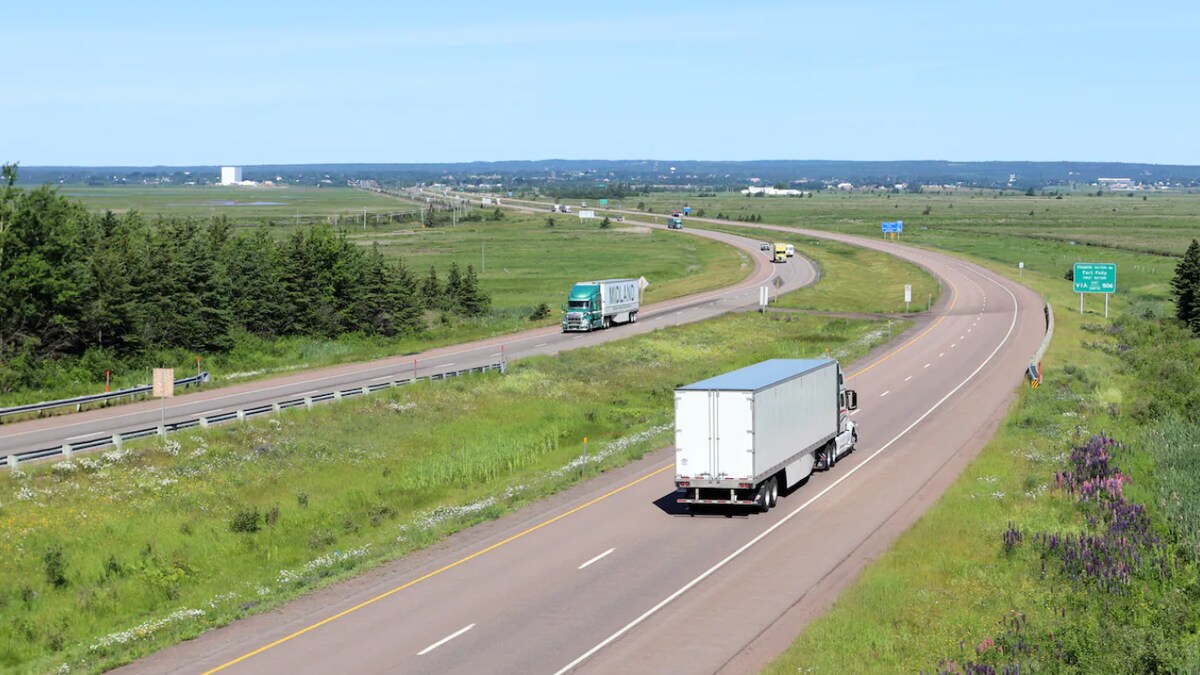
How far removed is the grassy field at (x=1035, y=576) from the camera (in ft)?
68.3

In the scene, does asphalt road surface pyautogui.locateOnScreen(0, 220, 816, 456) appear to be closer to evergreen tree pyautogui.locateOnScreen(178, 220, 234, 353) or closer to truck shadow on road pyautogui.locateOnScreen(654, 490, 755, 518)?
evergreen tree pyautogui.locateOnScreen(178, 220, 234, 353)

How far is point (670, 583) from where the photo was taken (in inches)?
1064

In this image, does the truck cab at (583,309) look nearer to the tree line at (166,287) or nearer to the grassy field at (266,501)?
the tree line at (166,287)

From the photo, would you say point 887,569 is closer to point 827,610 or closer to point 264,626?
point 827,610

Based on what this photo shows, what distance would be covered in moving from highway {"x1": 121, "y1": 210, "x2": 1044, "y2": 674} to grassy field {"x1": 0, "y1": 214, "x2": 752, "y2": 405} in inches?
1186

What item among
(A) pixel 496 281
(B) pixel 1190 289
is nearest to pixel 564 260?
(A) pixel 496 281

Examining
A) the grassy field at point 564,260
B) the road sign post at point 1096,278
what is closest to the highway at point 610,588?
the road sign post at point 1096,278

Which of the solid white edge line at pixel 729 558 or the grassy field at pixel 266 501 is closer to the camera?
the solid white edge line at pixel 729 558

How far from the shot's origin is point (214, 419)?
4497cm

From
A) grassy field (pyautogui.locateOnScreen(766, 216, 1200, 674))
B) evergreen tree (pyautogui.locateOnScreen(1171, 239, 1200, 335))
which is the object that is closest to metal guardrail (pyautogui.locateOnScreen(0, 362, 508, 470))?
grassy field (pyautogui.locateOnScreen(766, 216, 1200, 674))

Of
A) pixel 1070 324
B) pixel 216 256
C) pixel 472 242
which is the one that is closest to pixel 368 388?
pixel 216 256

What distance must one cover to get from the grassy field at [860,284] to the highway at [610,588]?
2311 inches

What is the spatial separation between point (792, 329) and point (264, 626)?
64.4 metres

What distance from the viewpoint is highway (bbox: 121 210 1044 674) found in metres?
22.5
